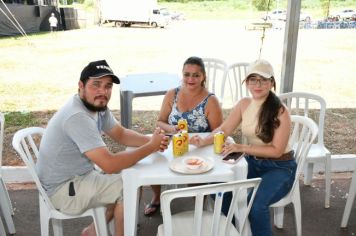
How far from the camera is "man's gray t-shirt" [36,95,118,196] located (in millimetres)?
1679

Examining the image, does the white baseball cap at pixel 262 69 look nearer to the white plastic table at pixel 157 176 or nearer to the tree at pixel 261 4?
the white plastic table at pixel 157 176

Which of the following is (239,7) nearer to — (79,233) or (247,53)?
(247,53)

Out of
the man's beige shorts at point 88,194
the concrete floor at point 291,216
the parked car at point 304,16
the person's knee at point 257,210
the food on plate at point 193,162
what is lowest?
the concrete floor at point 291,216

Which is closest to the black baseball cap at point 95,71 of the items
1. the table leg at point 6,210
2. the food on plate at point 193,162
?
the food on plate at point 193,162

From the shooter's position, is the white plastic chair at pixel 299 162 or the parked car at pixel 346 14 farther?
the parked car at pixel 346 14

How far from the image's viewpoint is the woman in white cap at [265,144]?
6.13 ft

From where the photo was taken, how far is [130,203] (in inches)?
67.5

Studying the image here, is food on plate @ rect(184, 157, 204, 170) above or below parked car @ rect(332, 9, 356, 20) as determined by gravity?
below

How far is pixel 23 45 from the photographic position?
8852 millimetres

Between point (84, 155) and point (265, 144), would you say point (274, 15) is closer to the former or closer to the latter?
point (265, 144)

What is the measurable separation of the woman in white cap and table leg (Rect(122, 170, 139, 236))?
50 centimetres

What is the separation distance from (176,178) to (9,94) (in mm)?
4761

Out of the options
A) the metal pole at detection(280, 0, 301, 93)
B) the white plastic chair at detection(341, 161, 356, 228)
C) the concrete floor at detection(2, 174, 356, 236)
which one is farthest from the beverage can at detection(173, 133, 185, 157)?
the metal pole at detection(280, 0, 301, 93)

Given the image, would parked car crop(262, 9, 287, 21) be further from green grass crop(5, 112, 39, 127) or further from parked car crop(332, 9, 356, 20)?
green grass crop(5, 112, 39, 127)
